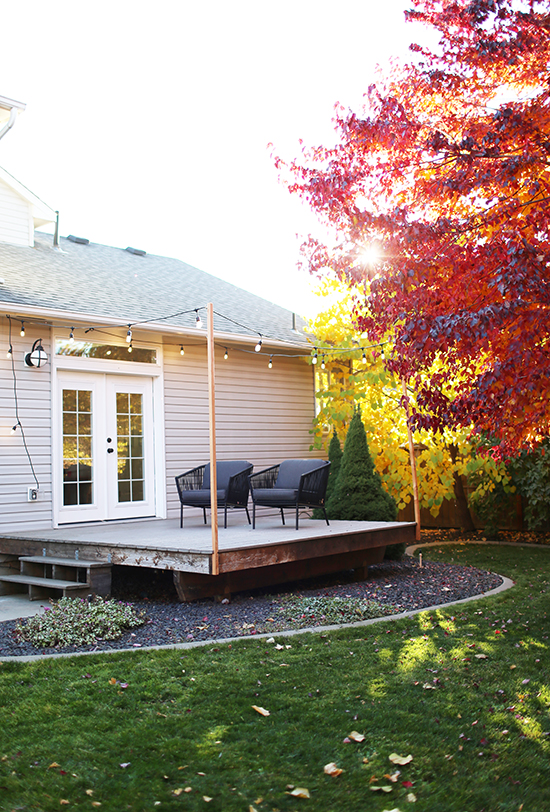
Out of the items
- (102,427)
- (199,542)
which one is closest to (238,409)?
(102,427)

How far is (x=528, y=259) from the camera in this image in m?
3.60

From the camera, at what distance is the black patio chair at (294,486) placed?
23.0 feet

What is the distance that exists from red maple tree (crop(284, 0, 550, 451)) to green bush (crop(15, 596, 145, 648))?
8.47 ft

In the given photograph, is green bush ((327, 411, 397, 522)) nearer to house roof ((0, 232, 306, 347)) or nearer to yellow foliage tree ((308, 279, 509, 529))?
yellow foliage tree ((308, 279, 509, 529))

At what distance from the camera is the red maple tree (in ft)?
12.8

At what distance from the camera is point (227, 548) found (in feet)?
17.7

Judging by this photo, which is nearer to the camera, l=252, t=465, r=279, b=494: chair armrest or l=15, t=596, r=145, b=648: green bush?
l=15, t=596, r=145, b=648: green bush

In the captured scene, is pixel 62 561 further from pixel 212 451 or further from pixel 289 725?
pixel 289 725

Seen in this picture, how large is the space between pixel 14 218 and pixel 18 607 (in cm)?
587

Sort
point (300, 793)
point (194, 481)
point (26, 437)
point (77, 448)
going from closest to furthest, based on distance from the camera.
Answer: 1. point (300, 793)
2. point (26, 437)
3. point (77, 448)
4. point (194, 481)

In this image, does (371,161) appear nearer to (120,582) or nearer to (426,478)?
(120,582)

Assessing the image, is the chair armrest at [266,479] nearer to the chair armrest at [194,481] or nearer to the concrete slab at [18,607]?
the chair armrest at [194,481]

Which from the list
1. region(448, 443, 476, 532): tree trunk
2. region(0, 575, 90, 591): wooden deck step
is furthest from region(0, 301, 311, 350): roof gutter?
region(448, 443, 476, 532): tree trunk

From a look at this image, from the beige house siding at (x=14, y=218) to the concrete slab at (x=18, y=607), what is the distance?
17.4 ft
